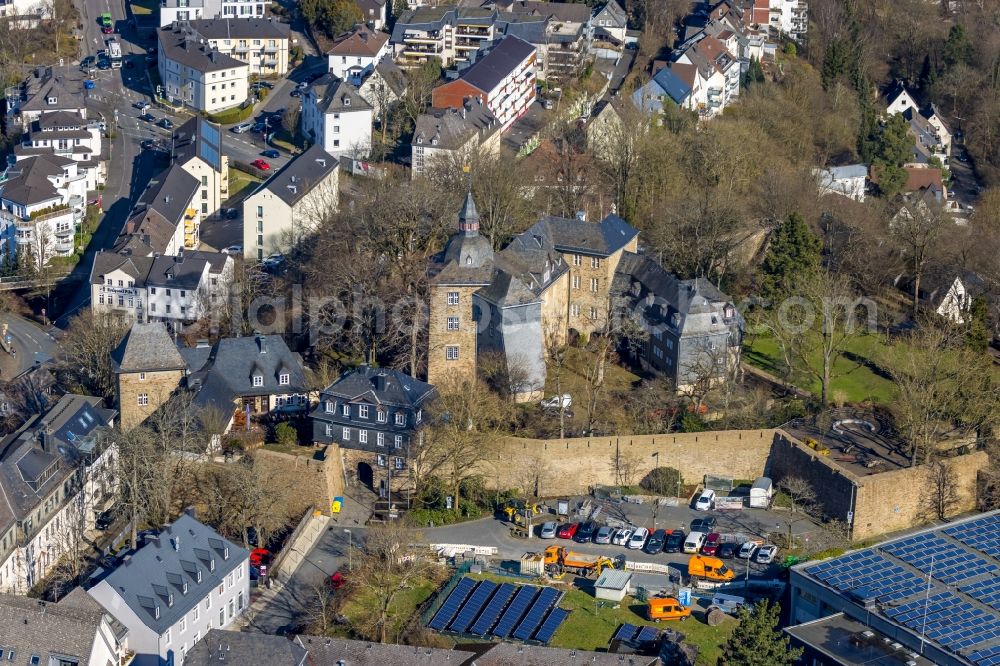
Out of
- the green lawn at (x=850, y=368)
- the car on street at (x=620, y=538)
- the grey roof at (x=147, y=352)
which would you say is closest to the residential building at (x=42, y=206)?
the grey roof at (x=147, y=352)

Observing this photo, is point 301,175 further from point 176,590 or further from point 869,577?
point 869,577

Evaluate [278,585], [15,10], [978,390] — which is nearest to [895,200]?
[978,390]

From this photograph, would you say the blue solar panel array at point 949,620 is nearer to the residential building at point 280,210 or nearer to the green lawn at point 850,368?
the green lawn at point 850,368

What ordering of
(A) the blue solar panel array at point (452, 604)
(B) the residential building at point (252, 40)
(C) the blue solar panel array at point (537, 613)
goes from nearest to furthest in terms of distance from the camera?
1. (C) the blue solar panel array at point (537, 613)
2. (A) the blue solar panel array at point (452, 604)
3. (B) the residential building at point (252, 40)

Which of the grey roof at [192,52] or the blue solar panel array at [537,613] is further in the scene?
the grey roof at [192,52]

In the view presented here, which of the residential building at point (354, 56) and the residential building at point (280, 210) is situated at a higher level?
the residential building at point (354, 56)

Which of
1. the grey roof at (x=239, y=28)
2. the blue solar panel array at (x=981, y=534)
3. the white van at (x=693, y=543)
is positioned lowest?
the white van at (x=693, y=543)

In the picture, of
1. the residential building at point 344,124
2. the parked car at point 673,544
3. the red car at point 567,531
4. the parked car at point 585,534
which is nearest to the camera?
the parked car at point 673,544
